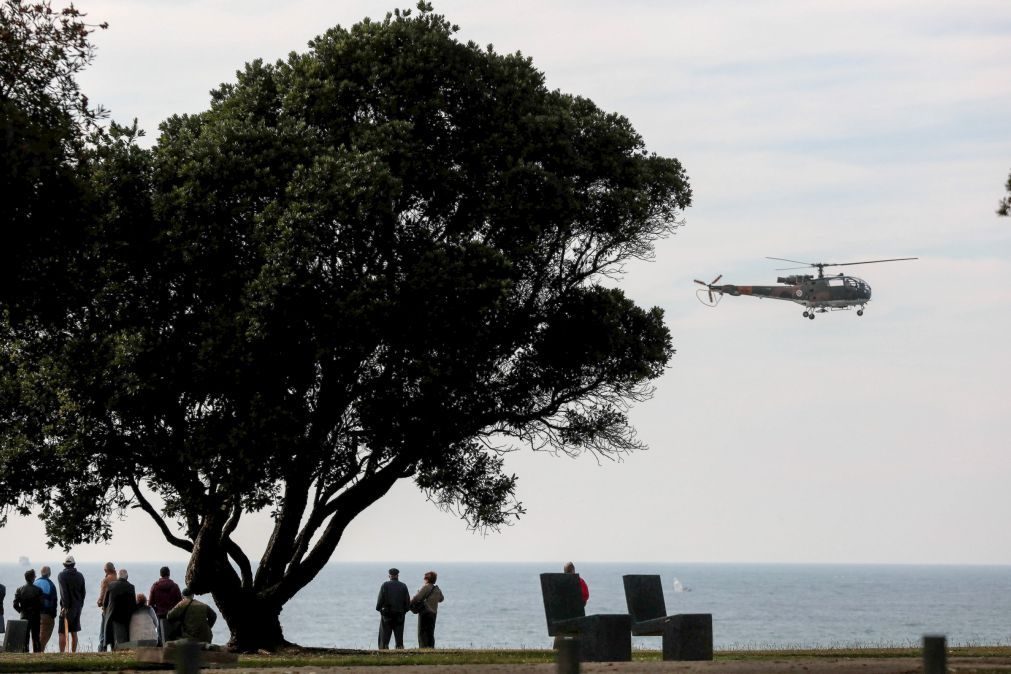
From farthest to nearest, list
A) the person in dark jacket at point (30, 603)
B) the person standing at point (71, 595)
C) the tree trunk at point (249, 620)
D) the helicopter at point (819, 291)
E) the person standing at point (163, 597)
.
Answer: the helicopter at point (819, 291) → the person in dark jacket at point (30, 603) → the person standing at point (71, 595) → the person standing at point (163, 597) → the tree trunk at point (249, 620)

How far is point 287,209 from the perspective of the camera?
27.2 meters

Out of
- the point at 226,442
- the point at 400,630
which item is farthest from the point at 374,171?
the point at 400,630

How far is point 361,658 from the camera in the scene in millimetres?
26062

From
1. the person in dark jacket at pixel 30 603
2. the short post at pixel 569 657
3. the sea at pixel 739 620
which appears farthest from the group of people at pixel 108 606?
the sea at pixel 739 620

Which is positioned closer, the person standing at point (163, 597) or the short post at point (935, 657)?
the short post at point (935, 657)

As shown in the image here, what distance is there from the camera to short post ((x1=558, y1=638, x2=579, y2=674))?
1366 centimetres

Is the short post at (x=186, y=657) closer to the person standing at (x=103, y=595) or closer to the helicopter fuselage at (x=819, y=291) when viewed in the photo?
the person standing at (x=103, y=595)

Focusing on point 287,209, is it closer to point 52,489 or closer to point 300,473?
point 300,473

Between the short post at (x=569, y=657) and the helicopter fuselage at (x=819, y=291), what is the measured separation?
57.0m

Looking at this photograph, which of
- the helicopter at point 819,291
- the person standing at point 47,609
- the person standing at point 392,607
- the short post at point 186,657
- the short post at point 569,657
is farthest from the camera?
the helicopter at point 819,291

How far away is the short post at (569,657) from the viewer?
13.7 m

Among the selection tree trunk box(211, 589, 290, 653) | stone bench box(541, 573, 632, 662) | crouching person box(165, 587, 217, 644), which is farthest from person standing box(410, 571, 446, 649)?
crouching person box(165, 587, 217, 644)

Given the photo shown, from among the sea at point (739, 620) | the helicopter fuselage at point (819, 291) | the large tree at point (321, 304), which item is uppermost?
the helicopter fuselage at point (819, 291)

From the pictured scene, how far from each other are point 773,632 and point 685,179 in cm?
8413
